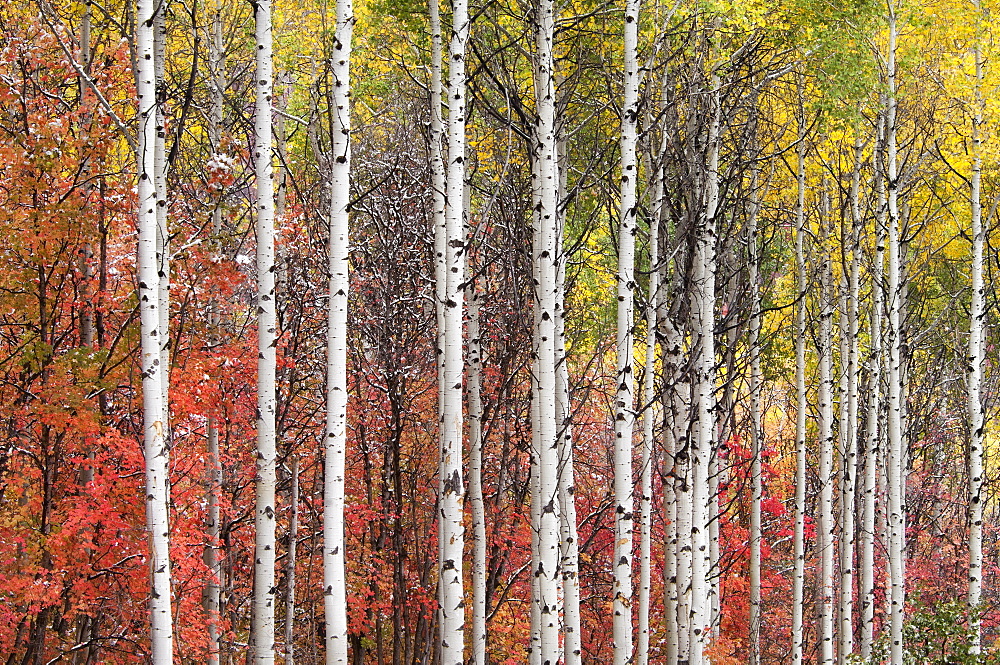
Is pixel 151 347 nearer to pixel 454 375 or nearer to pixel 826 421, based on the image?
pixel 454 375

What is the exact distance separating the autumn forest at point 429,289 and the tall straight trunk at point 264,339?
0.10 feet

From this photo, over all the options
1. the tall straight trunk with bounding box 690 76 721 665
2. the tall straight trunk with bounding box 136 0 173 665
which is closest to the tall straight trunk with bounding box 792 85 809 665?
the tall straight trunk with bounding box 690 76 721 665

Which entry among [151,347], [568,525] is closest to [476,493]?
[568,525]

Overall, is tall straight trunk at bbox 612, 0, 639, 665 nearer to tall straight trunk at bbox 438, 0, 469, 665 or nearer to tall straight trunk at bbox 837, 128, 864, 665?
tall straight trunk at bbox 438, 0, 469, 665

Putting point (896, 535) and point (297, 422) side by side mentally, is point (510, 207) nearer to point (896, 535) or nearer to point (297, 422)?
point (297, 422)

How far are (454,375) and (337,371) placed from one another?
36.0 inches

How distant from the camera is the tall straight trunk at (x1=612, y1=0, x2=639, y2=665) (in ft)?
24.1

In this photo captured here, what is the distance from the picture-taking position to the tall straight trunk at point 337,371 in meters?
6.59

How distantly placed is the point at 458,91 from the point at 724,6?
7.63 feet

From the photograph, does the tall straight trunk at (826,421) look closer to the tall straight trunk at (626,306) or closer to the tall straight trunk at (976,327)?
the tall straight trunk at (976,327)

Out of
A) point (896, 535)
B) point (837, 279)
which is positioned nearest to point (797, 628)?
point (896, 535)

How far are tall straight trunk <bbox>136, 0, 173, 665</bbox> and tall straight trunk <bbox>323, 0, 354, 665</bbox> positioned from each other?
3.70 feet

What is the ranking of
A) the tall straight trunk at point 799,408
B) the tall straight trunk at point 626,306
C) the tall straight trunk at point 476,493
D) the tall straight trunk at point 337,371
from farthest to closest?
the tall straight trunk at point 799,408
the tall straight trunk at point 476,493
the tall straight trunk at point 626,306
the tall straight trunk at point 337,371

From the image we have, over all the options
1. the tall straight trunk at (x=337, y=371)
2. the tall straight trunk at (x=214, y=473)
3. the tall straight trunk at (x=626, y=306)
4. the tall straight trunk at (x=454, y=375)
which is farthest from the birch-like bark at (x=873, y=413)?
the tall straight trunk at (x=214, y=473)
